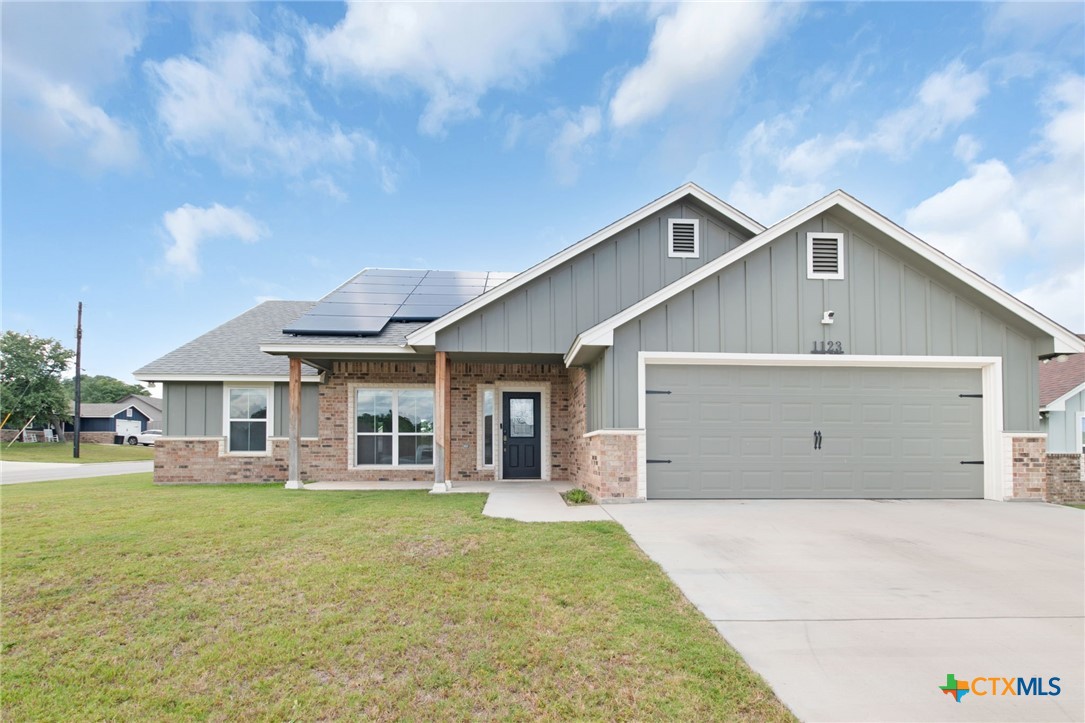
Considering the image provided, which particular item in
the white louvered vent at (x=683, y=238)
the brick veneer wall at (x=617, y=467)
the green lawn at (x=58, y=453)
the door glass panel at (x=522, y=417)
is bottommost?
the green lawn at (x=58, y=453)

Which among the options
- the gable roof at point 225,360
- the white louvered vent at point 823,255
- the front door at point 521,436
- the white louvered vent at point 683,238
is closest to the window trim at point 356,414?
the gable roof at point 225,360

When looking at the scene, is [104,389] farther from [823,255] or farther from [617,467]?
[823,255]

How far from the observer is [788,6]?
13195 mm

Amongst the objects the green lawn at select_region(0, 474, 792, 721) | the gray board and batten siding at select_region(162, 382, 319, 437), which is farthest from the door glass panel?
the green lawn at select_region(0, 474, 792, 721)

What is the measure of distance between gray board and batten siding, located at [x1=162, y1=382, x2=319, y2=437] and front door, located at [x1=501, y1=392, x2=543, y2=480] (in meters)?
4.68

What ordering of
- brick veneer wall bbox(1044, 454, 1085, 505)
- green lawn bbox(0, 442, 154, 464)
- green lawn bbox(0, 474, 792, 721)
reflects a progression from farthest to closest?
green lawn bbox(0, 442, 154, 464) → brick veneer wall bbox(1044, 454, 1085, 505) → green lawn bbox(0, 474, 792, 721)

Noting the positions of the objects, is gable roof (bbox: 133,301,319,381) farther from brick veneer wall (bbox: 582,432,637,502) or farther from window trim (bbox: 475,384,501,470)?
brick veneer wall (bbox: 582,432,637,502)

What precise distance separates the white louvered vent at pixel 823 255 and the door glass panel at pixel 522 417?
6864mm

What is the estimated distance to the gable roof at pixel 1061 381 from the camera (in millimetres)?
13859

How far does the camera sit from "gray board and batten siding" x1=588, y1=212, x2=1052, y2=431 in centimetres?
950

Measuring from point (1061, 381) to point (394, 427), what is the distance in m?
18.0

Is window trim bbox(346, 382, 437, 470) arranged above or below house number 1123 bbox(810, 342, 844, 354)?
below

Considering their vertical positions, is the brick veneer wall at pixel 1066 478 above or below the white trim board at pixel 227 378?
below

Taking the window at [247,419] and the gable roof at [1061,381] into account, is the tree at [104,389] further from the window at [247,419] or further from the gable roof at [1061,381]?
the gable roof at [1061,381]
